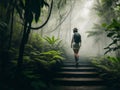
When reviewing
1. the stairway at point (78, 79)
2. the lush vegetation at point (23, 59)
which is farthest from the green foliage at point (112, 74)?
the lush vegetation at point (23, 59)

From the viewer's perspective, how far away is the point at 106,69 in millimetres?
9352

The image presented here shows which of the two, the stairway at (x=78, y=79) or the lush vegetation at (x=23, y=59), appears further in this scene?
the stairway at (x=78, y=79)

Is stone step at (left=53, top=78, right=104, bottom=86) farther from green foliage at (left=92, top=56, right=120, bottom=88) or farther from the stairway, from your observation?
green foliage at (left=92, top=56, right=120, bottom=88)

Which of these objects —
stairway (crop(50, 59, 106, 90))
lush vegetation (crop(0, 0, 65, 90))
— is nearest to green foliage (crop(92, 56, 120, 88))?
stairway (crop(50, 59, 106, 90))

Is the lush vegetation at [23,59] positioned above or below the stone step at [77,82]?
above

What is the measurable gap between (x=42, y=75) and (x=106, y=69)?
2754 millimetres

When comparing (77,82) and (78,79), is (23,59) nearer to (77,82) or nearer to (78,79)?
(77,82)

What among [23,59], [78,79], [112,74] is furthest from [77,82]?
[23,59]

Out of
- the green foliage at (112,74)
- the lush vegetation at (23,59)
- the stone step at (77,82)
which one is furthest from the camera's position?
the stone step at (77,82)

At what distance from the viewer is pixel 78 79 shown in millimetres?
9227

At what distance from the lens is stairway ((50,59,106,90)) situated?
861 centimetres

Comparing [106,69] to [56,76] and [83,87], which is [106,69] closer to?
[83,87]

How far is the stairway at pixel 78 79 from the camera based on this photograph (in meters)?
8.61

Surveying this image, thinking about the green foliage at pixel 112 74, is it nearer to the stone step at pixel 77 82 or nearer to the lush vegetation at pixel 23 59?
the stone step at pixel 77 82
